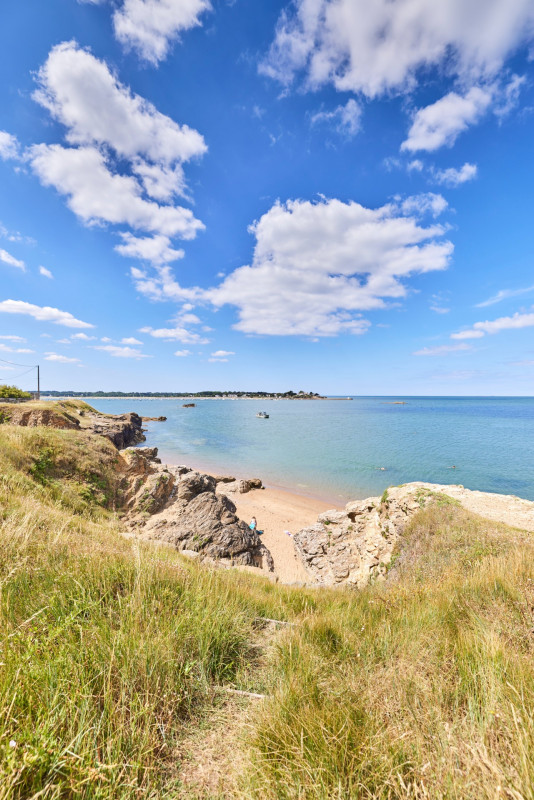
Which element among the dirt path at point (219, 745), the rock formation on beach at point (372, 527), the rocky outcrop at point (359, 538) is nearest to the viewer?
the dirt path at point (219, 745)

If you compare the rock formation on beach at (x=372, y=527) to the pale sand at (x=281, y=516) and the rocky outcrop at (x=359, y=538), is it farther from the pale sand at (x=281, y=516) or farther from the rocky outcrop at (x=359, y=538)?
the pale sand at (x=281, y=516)

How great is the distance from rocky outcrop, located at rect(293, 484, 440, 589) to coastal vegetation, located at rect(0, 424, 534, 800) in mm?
6218

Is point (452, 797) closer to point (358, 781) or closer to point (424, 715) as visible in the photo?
point (358, 781)

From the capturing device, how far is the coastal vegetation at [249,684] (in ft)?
5.96

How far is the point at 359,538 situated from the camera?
1299 cm

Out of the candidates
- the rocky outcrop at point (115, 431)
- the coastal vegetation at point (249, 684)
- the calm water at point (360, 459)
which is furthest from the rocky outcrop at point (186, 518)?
the rocky outcrop at point (115, 431)

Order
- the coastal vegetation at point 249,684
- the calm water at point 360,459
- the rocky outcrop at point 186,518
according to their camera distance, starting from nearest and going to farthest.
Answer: the coastal vegetation at point 249,684 < the rocky outcrop at point 186,518 < the calm water at point 360,459

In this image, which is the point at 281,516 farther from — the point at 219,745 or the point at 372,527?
the point at 219,745

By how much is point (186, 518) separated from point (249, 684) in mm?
10462

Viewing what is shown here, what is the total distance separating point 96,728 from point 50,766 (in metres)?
0.33

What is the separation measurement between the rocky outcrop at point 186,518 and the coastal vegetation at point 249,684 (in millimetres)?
7074

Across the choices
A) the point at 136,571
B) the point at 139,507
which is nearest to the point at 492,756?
the point at 136,571

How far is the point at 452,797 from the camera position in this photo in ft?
5.62

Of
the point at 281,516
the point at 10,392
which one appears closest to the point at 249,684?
the point at 281,516
